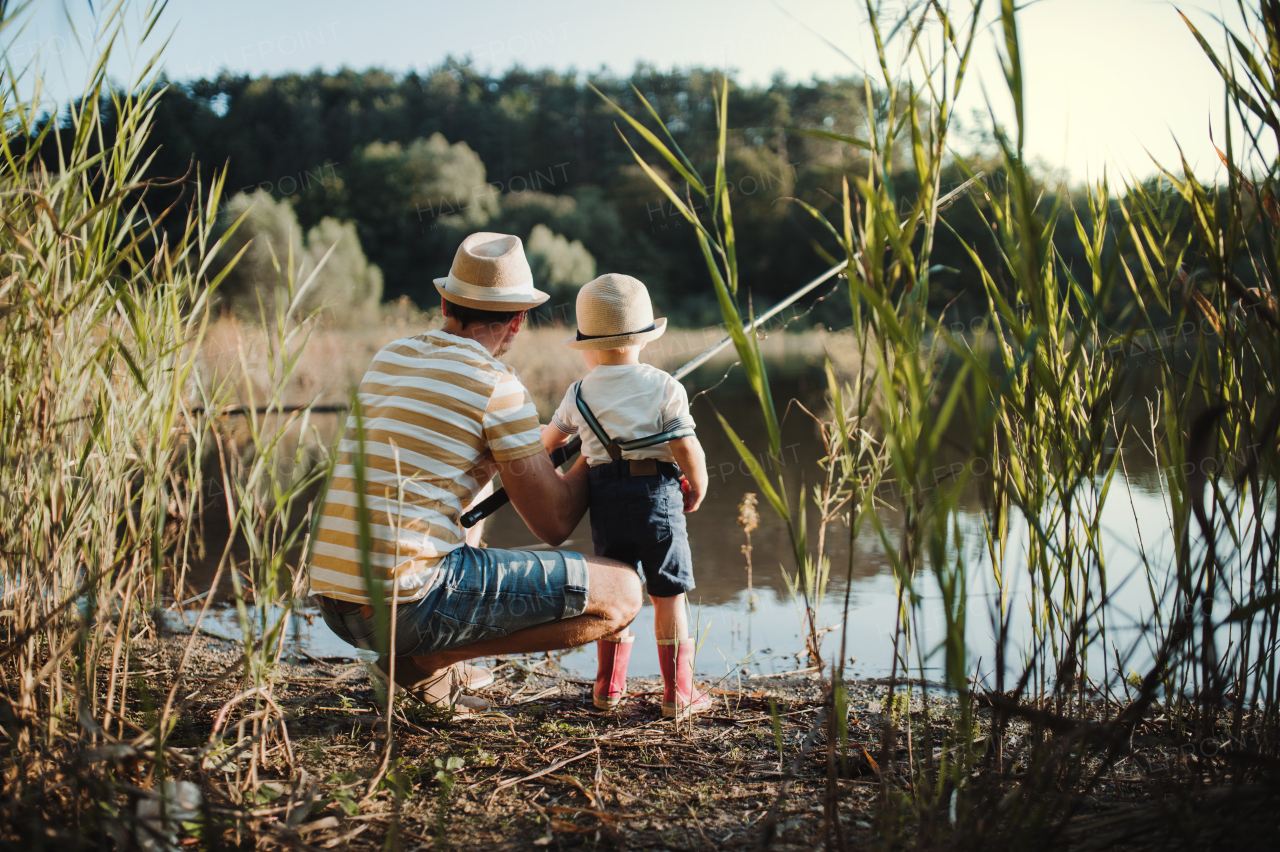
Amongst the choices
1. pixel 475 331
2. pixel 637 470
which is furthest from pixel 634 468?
pixel 475 331

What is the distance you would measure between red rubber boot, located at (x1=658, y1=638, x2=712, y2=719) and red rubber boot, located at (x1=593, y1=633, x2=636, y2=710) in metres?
0.11

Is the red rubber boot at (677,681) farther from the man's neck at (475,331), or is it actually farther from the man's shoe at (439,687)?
the man's neck at (475,331)

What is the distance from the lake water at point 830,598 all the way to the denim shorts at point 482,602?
436 mm

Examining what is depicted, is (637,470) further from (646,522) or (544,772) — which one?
(544,772)

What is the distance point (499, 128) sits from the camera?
4778 cm

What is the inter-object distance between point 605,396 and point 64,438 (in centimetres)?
105

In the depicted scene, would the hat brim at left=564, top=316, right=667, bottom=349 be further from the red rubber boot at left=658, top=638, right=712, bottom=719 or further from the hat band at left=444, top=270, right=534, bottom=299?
the red rubber boot at left=658, top=638, right=712, bottom=719

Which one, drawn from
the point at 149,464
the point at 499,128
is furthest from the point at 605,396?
the point at 499,128

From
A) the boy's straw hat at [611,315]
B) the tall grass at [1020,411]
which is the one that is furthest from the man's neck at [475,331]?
the tall grass at [1020,411]

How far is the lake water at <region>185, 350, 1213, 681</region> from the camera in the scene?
90.0 inches

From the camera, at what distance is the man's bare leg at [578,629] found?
1.74 m

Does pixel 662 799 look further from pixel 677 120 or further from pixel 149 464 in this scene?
pixel 677 120

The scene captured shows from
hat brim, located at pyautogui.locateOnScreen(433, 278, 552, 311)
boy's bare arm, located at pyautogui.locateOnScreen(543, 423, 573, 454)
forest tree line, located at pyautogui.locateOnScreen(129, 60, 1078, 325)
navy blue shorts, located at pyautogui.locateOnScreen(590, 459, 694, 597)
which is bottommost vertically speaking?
navy blue shorts, located at pyautogui.locateOnScreen(590, 459, 694, 597)

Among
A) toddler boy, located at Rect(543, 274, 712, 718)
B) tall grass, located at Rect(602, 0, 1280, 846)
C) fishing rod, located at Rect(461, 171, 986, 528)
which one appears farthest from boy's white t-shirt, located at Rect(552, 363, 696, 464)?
tall grass, located at Rect(602, 0, 1280, 846)
